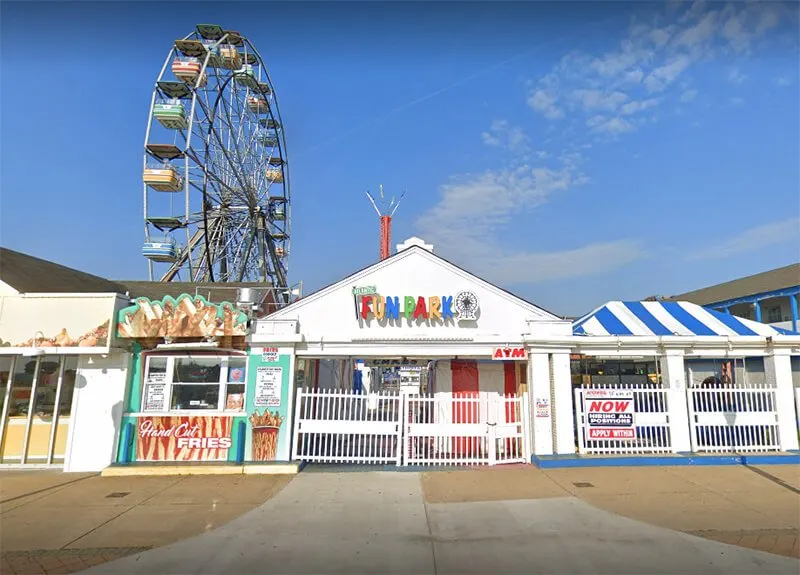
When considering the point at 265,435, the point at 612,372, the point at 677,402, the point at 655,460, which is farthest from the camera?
the point at 612,372

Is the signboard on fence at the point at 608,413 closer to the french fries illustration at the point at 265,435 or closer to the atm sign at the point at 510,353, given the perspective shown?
the atm sign at the point at 510,353

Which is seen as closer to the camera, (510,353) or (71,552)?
(71,552)

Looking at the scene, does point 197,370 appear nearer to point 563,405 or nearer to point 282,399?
point 282,399

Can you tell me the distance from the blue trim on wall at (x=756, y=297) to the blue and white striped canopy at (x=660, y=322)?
1634cm

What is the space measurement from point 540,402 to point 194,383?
759cm

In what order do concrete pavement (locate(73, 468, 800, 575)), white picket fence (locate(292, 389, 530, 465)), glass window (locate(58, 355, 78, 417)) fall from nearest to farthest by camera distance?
concrete pavement (locate(73, 468, 800, 575))
white picket fence (locate(292, 389, 530, 465))
glass window (locate(58, 355, 78, 417))

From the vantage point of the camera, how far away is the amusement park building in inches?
408

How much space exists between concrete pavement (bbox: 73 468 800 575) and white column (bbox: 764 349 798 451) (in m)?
3.94

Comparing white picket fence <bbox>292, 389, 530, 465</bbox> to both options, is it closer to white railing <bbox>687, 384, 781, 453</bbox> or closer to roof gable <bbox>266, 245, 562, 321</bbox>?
roof gable <bbox>266, 245, 562, 321</bbox>

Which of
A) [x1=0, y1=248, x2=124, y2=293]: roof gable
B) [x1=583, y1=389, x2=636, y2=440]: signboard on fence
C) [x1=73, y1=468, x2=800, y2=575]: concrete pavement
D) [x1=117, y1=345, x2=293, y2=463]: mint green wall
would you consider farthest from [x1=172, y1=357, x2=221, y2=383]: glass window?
[x1=583, y1=389, x2=636, y2=440]: signboard on fence

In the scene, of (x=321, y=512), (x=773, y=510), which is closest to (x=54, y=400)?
(x=321, y=512)

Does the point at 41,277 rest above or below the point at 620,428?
above

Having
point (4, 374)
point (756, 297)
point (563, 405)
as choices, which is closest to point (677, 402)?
point (563, 405)

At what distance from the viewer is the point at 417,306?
35.7 ft
